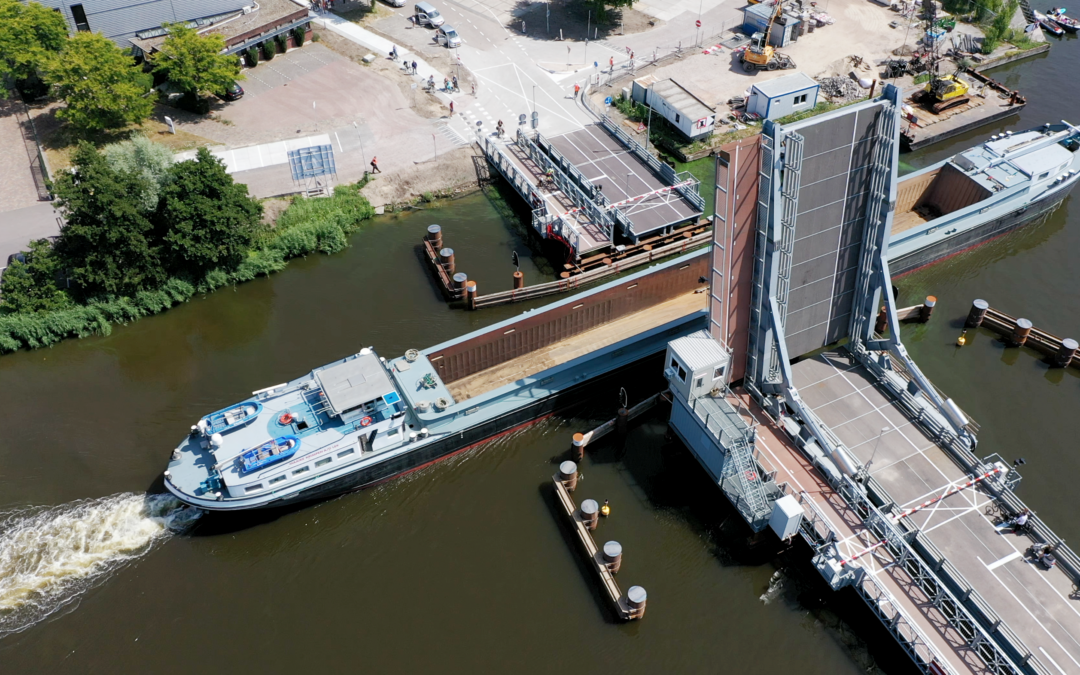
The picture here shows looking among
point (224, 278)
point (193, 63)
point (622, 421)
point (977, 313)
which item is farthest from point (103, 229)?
point (977, 313)

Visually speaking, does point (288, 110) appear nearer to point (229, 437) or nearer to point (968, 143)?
point (229, 437)

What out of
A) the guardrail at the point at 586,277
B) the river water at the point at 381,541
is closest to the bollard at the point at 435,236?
the river water at the point at 381,541

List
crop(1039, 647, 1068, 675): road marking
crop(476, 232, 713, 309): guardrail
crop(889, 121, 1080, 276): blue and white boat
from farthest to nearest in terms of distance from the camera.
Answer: crop(889, 121, 1080, 276): blue and white boat < crop(476, 232, 713, 309): guardrail < crop(1039, 647, 1068, 675): road marking

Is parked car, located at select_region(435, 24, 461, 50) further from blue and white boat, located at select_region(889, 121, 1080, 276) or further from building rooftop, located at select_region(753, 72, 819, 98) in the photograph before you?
blue and white boat, located at select_region(889, 121, 1080, 276)

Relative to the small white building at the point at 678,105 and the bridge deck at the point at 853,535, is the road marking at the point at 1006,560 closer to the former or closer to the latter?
the bridge deck at the point at 853,535

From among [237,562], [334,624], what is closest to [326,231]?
[237,562]

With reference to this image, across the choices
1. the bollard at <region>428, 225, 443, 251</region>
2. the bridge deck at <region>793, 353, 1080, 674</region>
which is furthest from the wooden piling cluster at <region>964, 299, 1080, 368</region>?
the bollard at <region>428, 225, 443, 251</region>
